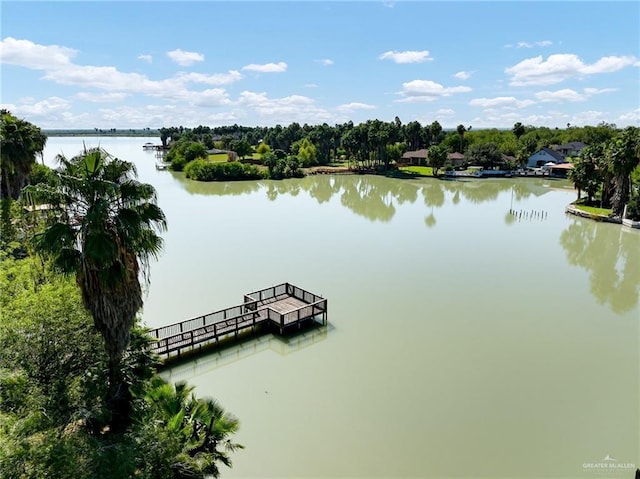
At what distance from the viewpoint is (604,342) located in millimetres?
14719

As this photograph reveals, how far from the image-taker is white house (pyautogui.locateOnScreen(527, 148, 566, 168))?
228 feet

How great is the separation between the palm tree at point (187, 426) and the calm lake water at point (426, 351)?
7.70ft

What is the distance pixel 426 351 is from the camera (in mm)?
13961

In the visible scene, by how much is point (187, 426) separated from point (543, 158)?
75728mm

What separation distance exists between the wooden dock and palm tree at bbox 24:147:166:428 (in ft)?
18.4

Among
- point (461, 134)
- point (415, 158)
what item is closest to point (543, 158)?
point (461, 134)

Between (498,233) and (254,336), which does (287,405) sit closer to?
(254,336)

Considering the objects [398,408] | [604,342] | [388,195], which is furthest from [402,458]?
[388,195]

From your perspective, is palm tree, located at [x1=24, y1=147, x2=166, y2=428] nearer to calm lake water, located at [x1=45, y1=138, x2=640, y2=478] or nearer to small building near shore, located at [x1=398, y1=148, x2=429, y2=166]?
calm lake water, located at [x1=45, y1=138, x2=640, y2=478]

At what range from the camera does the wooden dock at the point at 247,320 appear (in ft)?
44.4

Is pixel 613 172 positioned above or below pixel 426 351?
above

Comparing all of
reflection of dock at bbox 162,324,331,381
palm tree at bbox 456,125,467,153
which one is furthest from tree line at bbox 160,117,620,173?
reflection of dock at bbox 162,324,331,381

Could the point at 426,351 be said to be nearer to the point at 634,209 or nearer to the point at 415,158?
the point at 634,209

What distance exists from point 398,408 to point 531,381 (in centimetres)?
419
